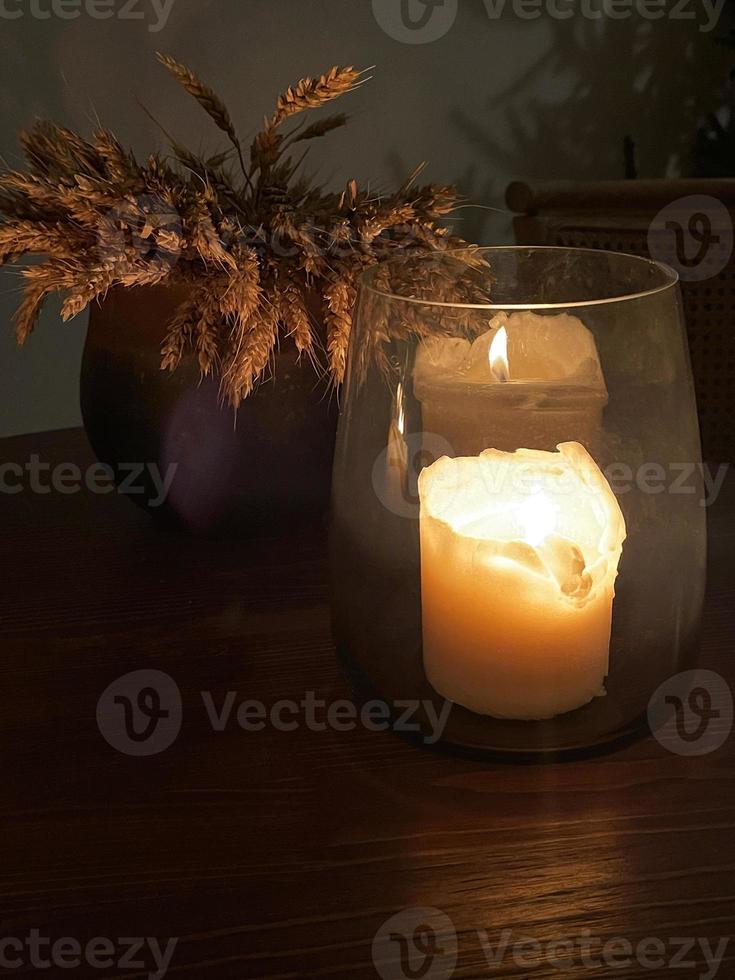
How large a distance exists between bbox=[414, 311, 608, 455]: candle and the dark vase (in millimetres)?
217

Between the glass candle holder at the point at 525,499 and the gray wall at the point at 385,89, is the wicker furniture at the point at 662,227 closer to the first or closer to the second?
the gray wall at the point at 385,89

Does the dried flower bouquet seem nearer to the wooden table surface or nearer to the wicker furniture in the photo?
the wooden table surface

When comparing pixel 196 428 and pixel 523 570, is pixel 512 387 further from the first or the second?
pixel 196 428

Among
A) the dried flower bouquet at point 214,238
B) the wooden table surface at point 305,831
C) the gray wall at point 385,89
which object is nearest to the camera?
the wooden table surface at point 305,831

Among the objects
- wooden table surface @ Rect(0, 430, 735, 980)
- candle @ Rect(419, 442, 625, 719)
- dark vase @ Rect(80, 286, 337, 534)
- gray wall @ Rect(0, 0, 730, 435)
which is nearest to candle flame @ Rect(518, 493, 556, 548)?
candle @ Rect(419, 442, 625, 719)

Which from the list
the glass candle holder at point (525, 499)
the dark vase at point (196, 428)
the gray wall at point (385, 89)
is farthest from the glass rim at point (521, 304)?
the gray wall at point (385, 89)

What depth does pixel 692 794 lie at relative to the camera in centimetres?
48

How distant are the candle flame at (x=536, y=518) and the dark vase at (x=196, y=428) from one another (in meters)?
0.26

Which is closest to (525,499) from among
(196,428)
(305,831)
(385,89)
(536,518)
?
(536,518)

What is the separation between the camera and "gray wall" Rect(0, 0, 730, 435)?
1.32 m

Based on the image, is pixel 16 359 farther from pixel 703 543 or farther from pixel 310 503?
pixel 703 543

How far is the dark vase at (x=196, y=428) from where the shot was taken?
69 cm

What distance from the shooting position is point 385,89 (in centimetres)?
150

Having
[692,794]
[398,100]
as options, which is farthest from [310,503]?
[398,100]
